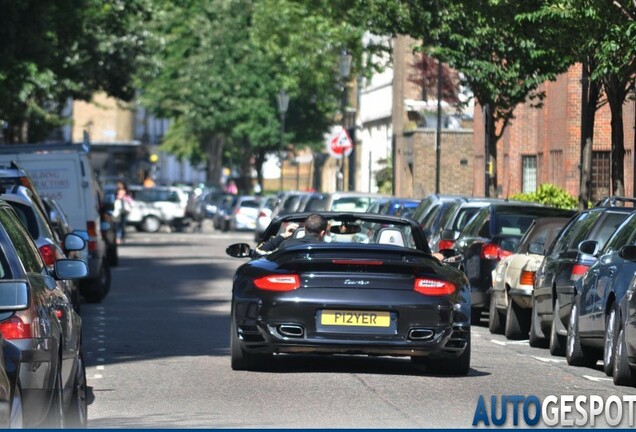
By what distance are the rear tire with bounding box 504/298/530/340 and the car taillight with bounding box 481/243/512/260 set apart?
6.29 ft

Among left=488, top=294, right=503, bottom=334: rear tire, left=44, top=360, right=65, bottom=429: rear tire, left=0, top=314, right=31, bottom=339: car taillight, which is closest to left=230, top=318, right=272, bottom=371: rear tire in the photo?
left=44, top=360, right=65, bottom=429: rear tire

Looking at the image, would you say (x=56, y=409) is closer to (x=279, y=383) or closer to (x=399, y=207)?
(x=279, y=383)

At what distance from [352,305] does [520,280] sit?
6.16 m

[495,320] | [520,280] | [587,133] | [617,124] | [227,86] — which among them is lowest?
[495,320]

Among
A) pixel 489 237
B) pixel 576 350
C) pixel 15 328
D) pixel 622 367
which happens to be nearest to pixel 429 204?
pixel 489 237

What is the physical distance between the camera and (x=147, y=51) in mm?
50000

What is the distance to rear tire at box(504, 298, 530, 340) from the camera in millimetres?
20461

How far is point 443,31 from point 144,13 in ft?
56.2

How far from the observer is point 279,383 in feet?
46.0

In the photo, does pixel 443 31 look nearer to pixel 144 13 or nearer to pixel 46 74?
pixel 46 74

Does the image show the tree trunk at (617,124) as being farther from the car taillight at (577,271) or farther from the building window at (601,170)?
the building window at (601,170)

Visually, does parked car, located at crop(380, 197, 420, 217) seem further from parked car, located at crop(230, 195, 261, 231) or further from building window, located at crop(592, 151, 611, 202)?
parked car, located at crop(230, 195, 261, 231)

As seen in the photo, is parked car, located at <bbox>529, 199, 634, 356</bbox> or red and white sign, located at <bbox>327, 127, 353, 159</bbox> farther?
red and white sign, located at <bbox>327, 127, 353, 159</bbox>

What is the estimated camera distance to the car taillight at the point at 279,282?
14.5 m
